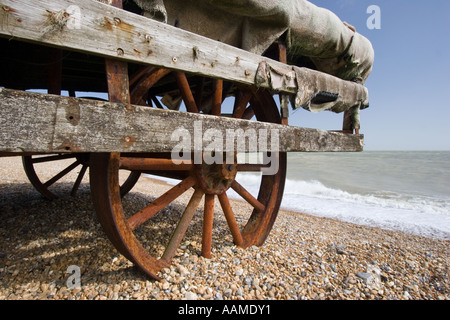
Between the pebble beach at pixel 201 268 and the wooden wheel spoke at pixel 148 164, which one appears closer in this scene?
the pebble beach at pixel 201 268

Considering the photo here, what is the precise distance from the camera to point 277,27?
7.70ft

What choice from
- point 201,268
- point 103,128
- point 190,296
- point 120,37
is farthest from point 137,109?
point 201,268

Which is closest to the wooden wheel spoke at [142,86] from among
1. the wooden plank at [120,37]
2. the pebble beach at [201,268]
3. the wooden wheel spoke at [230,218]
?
the wooden plank at [120,37]

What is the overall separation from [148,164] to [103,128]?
917 mm

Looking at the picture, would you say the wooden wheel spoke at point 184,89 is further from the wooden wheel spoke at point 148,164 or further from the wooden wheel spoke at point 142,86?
the wooden wheel spoke at point 148,164

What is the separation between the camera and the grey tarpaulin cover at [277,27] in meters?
1.98

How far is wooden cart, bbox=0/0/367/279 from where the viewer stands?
3.81ft

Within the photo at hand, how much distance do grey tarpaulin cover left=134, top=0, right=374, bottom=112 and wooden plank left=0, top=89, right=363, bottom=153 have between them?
0.74 metres

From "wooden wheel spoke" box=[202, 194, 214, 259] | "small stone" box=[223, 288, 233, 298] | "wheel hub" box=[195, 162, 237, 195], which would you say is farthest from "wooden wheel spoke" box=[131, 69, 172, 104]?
"small stone" box=[223, 288, 233, 298]

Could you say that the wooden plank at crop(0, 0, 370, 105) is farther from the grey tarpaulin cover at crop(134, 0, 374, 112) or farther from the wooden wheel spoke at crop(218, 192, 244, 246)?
the wooden wheel spoke at crop(218, 192, 244, 246)

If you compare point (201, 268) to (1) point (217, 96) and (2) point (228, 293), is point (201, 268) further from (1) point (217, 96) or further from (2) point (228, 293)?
(1) point (217, 96)

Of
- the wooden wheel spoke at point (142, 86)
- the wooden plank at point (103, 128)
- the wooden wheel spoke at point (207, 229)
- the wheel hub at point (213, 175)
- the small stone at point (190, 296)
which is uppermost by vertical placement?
the wooden wheel spoke at point (142, 86)

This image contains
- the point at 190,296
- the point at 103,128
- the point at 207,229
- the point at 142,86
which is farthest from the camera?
the point at 207,229

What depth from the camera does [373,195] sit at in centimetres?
1061
